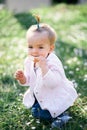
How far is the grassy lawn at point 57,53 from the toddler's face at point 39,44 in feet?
2.10

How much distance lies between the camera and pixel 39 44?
13.9 feet

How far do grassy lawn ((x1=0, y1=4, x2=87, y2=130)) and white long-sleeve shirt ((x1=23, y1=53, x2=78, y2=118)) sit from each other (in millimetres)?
172

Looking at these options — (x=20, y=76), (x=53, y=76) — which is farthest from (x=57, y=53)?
(x=53, y=76)

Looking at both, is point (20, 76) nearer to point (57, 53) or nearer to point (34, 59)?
point (34, 59)

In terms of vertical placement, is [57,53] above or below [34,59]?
below

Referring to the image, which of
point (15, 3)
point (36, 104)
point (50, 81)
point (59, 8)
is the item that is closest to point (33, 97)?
point (36, 104)

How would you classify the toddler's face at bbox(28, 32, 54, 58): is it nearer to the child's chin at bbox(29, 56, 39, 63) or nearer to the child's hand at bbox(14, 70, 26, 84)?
the child's chin at bbox(29, 56, 39, 63)

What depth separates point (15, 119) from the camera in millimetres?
4500

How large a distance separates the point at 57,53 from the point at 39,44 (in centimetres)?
308

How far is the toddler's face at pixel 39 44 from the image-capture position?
423 cm

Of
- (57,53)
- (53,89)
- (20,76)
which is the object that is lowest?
(57,53)

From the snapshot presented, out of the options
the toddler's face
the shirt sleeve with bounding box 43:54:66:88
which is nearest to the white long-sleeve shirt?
the shirt sleeve with bounding box 43:54:66:88

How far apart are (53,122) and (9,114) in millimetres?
512

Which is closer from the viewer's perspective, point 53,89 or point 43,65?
point 43,65
